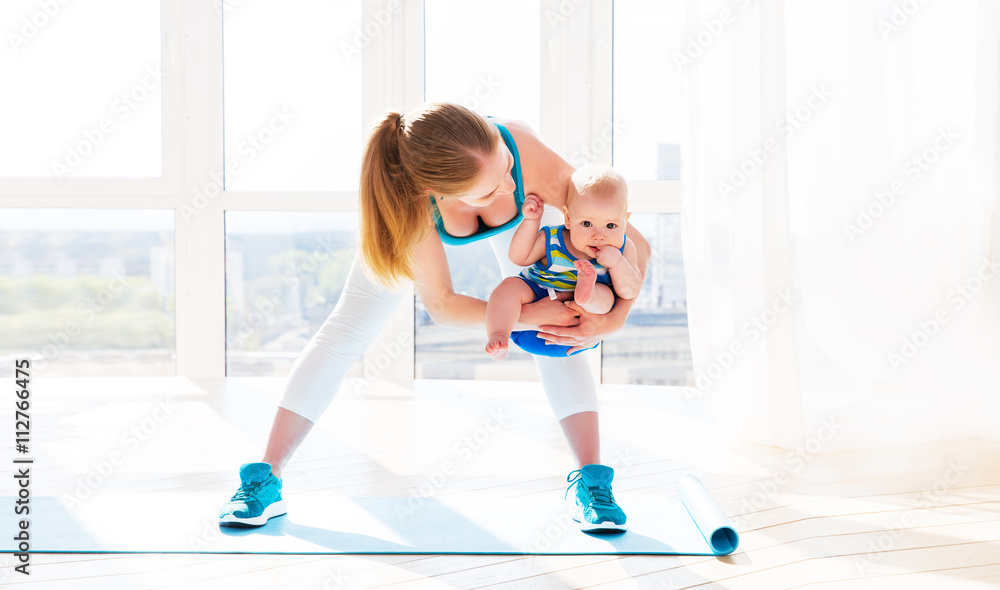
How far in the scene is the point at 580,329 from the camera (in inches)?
52.4

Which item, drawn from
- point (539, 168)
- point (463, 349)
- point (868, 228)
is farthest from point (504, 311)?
point (463, 349)

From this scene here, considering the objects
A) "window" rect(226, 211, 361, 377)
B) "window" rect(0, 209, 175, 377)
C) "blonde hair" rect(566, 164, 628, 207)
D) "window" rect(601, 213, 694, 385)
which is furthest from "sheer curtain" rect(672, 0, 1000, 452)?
"window" rect(0, 209, 175, 377)

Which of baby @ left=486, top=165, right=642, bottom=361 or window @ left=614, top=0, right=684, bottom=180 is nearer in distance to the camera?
baby @ left=486, top=165, right=642, bottom=361


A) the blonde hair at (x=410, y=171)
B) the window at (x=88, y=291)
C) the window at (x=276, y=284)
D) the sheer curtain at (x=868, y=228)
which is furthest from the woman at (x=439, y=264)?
the window at (x=88, y=291)

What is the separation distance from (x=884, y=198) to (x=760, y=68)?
1.64ft

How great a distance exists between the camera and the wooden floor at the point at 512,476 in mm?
1104

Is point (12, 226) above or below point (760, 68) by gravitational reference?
below

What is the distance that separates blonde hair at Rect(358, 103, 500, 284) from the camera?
3.68 ft

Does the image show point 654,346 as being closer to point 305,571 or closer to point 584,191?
point 584,191

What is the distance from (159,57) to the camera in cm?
307

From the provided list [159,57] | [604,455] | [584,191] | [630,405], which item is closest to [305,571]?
[584,191]

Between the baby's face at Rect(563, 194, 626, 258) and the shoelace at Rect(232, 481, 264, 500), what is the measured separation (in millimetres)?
772

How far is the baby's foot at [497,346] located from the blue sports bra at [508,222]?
0.72 ft

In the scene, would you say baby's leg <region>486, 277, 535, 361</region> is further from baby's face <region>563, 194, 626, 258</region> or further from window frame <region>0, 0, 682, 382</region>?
window frame <region>0, 0, 682, 382</region>
